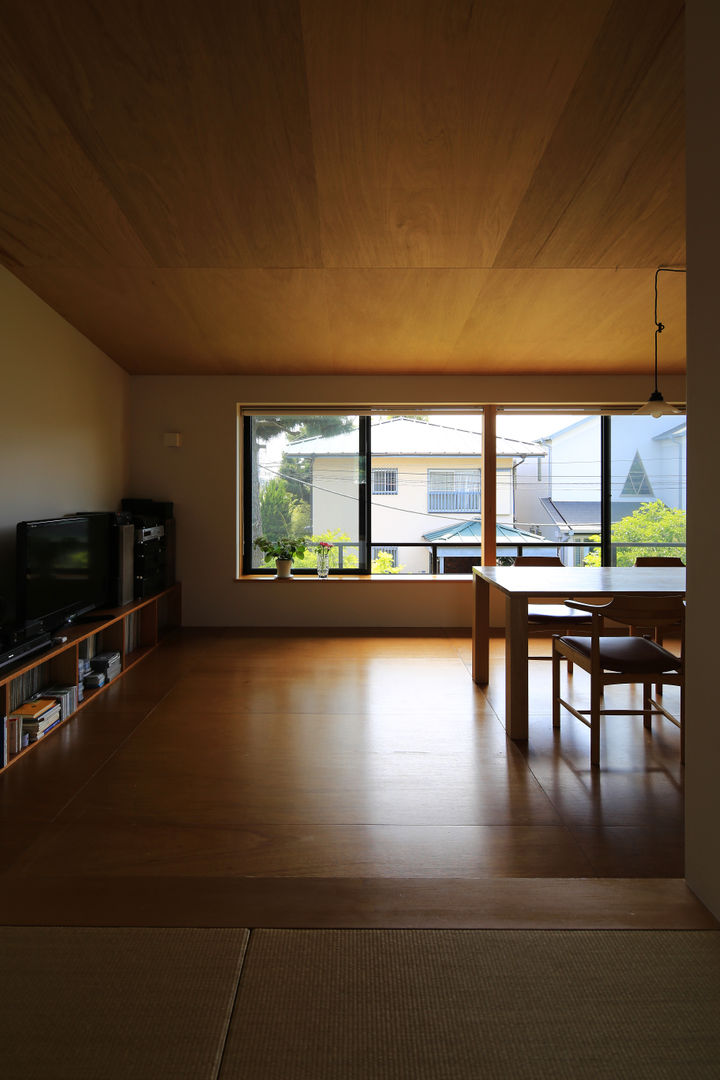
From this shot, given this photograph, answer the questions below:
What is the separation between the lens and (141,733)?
3154mm

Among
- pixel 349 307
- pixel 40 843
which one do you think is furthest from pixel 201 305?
pixel 40 843

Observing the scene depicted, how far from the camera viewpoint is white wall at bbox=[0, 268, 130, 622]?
11.7 ft

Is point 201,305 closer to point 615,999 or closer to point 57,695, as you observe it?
point 57,695

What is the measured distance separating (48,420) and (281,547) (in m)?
2.37

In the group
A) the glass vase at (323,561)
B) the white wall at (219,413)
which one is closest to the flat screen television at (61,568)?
the white wall at (219,413)

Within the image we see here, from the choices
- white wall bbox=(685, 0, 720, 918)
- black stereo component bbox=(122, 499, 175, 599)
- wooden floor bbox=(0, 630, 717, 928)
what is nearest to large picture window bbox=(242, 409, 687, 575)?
black stereo component bbox=(122, 499, 175, 599)

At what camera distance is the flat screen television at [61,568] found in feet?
10.4

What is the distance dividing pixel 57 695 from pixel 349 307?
309 centimetres

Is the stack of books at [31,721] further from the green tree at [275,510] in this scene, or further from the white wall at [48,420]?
the green tree at [275,510]

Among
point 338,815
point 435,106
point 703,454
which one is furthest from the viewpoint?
point 435,106

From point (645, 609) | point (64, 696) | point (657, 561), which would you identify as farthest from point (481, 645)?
point (64, 696)

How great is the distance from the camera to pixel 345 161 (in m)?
2.78

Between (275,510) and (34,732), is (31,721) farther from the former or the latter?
(275,510)

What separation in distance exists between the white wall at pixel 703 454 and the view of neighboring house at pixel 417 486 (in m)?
4.46
